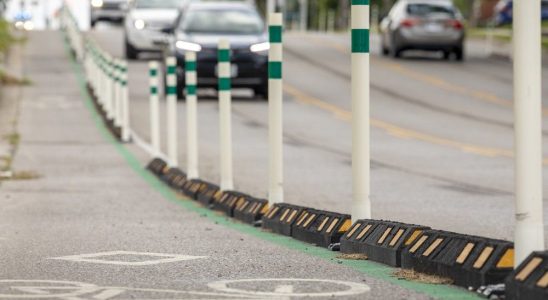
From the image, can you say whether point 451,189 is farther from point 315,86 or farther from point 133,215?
point 315,86

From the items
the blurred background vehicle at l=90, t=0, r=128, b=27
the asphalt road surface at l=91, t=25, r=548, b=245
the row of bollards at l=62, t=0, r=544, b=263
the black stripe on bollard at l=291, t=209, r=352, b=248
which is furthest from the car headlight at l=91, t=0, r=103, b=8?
the black stripe on bollard at l=291, t=209, r=352, b=248

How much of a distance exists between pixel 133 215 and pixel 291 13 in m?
126

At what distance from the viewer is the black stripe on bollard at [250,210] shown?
11617mm

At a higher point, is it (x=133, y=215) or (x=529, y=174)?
(x=529, y=174)

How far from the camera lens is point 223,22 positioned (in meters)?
31.8

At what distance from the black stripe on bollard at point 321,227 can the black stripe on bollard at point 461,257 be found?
1.41m

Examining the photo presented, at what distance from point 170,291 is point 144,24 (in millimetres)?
36918

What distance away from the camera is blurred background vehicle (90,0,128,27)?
6629 centimetres

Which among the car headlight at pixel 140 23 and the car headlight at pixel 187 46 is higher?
the car headlight at pixel 187 46

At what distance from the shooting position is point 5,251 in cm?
930

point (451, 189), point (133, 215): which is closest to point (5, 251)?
point (133, 215)

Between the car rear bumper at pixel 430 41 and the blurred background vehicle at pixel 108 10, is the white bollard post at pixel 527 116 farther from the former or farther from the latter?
the blurred background vehicle at pixel 108 10

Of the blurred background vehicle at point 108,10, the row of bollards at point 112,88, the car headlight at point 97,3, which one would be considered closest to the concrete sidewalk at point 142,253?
the row of bollards at point 112,88

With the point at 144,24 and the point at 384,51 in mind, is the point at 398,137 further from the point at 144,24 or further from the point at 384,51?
the point at 384,51
